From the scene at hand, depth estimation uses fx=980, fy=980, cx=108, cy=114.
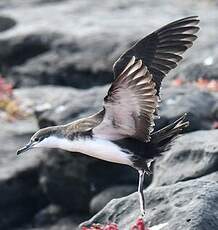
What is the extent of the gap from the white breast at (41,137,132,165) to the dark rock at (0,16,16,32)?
9355 mm

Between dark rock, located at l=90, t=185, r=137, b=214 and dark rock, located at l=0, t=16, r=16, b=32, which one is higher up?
dark rock, located at l=90, t=185, r=137, b=214

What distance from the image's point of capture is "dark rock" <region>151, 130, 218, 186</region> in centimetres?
841

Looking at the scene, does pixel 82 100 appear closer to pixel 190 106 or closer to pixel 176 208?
pixel 190 106

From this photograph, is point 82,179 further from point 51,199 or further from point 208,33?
point 208,33

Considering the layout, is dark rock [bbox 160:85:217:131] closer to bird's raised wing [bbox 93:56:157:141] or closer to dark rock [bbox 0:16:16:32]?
bird's raised wing [bbox 93:56:157:141]

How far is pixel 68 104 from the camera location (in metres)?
11.3

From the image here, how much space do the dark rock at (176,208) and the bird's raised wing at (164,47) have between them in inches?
37.4

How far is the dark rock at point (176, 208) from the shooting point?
652cm

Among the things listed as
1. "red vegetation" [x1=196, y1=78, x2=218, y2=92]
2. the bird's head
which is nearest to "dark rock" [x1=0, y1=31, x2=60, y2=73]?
"red vegetation" [x1=196, y1=78, x2=218, y2=92]

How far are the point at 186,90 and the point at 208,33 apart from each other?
3.29 meters

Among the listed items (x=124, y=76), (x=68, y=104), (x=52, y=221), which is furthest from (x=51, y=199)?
(x=124, y=76)

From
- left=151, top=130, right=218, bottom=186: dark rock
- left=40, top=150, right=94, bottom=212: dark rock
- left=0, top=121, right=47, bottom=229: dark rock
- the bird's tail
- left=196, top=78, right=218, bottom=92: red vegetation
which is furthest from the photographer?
left=196, top=78, right=218, bottom=92: red vegetation

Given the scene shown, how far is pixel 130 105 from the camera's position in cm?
695

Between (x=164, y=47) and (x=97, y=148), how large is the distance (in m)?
1.11
